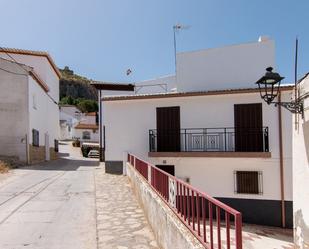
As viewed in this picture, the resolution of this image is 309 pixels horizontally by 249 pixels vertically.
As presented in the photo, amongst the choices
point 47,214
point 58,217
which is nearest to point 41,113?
point 47,214

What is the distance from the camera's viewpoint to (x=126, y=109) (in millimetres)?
16547

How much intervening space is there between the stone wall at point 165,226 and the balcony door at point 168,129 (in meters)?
8.08

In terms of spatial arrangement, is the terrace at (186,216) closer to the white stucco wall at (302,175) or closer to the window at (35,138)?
the white stucco wall at (302,175)

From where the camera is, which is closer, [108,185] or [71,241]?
[71,241]

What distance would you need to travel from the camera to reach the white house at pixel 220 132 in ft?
45.5

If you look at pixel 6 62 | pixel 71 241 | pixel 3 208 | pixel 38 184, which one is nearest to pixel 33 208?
pixel 3 208

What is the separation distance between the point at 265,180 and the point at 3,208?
31.7 feet

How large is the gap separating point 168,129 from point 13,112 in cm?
943

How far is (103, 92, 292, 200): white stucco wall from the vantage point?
13.9 metres

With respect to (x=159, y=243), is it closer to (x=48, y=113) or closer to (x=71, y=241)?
(x=71, y=241)

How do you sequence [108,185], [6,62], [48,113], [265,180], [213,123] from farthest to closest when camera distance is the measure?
[48,113]
[6,62]
[213,123]
[265,180]
[108,185]

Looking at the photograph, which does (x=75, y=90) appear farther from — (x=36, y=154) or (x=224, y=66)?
(x=224, y=66)

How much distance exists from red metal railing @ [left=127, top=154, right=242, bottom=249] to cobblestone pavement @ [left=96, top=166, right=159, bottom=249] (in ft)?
3.14

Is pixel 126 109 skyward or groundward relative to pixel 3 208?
skyward
